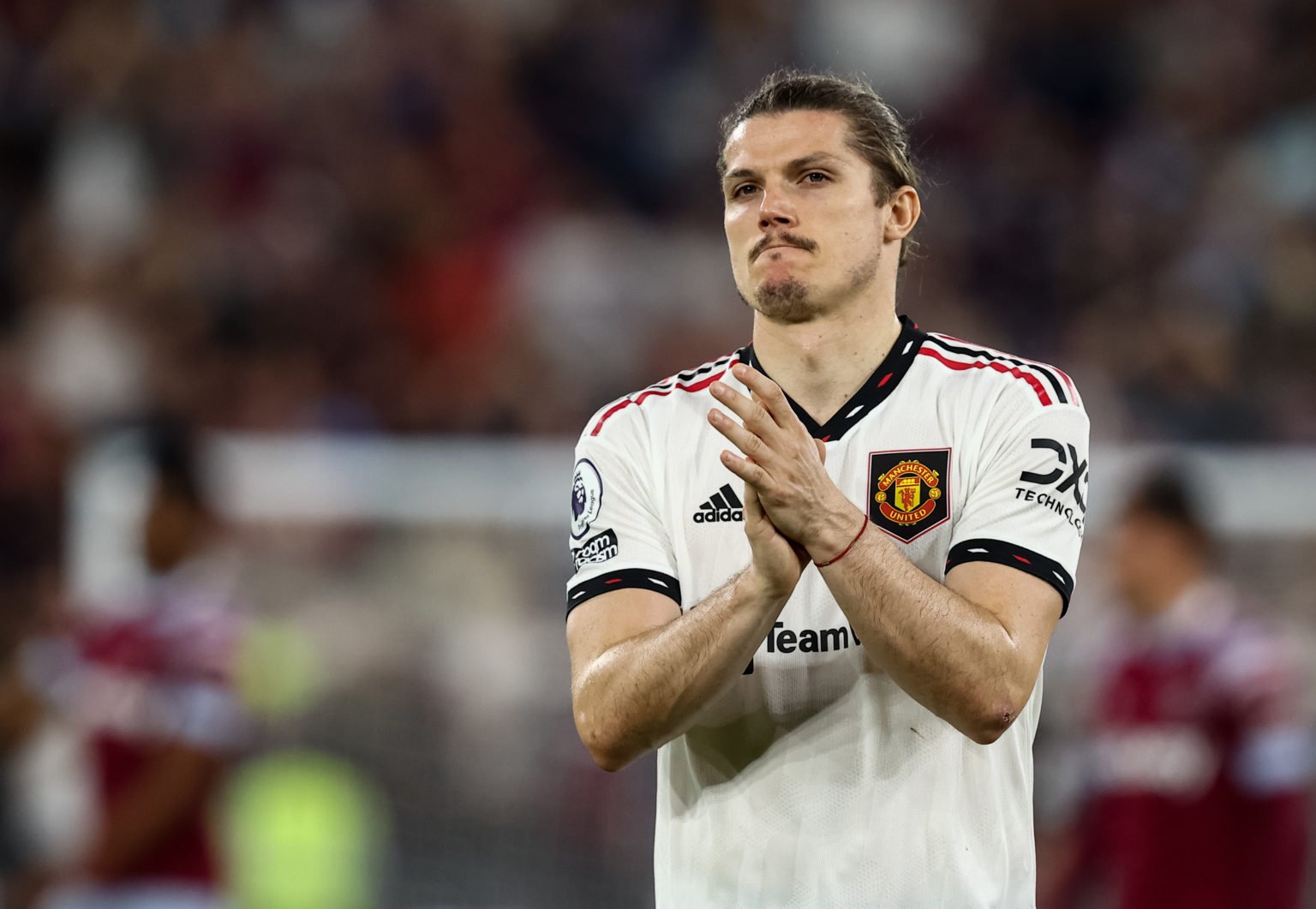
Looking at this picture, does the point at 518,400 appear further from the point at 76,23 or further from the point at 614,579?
the point at 614,579

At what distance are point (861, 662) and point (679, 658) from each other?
0.43m

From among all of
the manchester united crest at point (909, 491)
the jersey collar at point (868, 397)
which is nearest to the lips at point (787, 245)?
the jersey collar at point (868, 397)

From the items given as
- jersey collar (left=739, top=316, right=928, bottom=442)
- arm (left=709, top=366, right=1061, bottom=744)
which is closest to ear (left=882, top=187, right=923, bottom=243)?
jersey collar (left=739, top=316, right=928, bottom=442)

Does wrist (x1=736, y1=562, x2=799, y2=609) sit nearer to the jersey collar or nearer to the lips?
the jersey collar

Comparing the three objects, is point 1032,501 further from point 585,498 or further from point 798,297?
point 585,498

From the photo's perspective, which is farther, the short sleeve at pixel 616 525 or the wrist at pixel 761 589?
the short sleeve at pixel 616 525

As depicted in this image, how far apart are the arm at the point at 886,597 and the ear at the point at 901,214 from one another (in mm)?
699

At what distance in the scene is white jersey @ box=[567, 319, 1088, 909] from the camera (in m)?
3.11

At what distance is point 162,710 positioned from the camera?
6305mm

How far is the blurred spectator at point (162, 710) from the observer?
6.23 metres

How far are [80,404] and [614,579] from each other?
694cm

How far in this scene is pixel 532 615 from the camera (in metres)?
7.41

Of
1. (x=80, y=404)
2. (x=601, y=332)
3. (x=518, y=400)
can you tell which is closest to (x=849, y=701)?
(x=518, y=400)

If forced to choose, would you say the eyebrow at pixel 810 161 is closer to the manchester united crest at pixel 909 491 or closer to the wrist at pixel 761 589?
the manchester united crest at pixel 909 491
